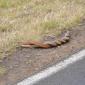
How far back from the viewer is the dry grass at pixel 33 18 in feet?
16.7

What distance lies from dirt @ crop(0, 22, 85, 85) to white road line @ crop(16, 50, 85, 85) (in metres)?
0.07

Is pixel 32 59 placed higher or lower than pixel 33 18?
lower

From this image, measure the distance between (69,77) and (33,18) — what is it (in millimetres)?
1762

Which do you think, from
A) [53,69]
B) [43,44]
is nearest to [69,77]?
[53,69]

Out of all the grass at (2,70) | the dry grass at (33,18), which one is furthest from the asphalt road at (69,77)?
the dry grass at (33,18)

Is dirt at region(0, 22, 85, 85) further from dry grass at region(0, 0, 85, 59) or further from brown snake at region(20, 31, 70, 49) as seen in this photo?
dry grass at region(0, 0, 85, 59)

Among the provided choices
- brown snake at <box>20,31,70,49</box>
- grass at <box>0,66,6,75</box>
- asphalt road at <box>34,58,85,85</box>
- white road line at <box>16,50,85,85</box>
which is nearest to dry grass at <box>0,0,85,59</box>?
brown snake at <box>20,31,70,49</box>

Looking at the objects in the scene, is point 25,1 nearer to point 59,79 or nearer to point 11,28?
point 11,28

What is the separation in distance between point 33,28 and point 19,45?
1.80ft

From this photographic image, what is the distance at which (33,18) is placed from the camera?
570 centimetres

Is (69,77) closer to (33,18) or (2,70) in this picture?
(2,70)

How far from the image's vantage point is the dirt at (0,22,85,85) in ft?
13.7

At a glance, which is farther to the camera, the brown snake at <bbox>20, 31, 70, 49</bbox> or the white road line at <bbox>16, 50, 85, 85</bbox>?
the brown snake at <bbox>20, 31, 70, 49</bbox>

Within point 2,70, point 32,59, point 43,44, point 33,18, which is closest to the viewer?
point 2,70
